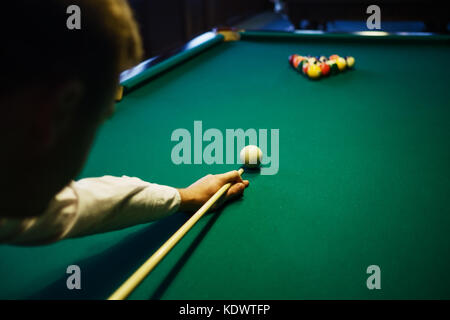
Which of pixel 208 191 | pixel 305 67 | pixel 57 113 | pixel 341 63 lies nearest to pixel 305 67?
pixel 305 67

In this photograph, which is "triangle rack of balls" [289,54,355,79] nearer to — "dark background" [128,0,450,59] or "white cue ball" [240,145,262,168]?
"white cue ball" [240,145,262,168]

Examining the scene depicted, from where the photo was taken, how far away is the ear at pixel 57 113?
48 centimetres

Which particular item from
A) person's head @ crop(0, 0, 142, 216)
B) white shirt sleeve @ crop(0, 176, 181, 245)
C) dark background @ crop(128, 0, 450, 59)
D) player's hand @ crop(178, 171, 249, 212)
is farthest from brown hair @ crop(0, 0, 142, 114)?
dark background @ crop(128, 0, 450, 59)

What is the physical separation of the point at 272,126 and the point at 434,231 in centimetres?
86

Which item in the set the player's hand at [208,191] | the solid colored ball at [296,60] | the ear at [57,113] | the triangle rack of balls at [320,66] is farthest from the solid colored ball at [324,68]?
the ear at [57,113]

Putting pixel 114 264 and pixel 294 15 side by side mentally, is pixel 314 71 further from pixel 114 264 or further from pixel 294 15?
pixel 294 15

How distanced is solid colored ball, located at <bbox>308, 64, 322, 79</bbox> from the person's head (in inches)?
72.5

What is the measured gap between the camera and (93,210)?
3.00 feet

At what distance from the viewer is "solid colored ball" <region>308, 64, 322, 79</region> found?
2.26m

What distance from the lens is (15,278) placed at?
90 cm

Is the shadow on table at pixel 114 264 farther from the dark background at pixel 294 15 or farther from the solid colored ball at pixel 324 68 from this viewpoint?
the dark background at pixel 294 15

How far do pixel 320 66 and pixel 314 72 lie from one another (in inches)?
3.5

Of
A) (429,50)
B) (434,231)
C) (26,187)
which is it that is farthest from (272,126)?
(429,50)

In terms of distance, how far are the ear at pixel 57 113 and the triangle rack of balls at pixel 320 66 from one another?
6.42ft
